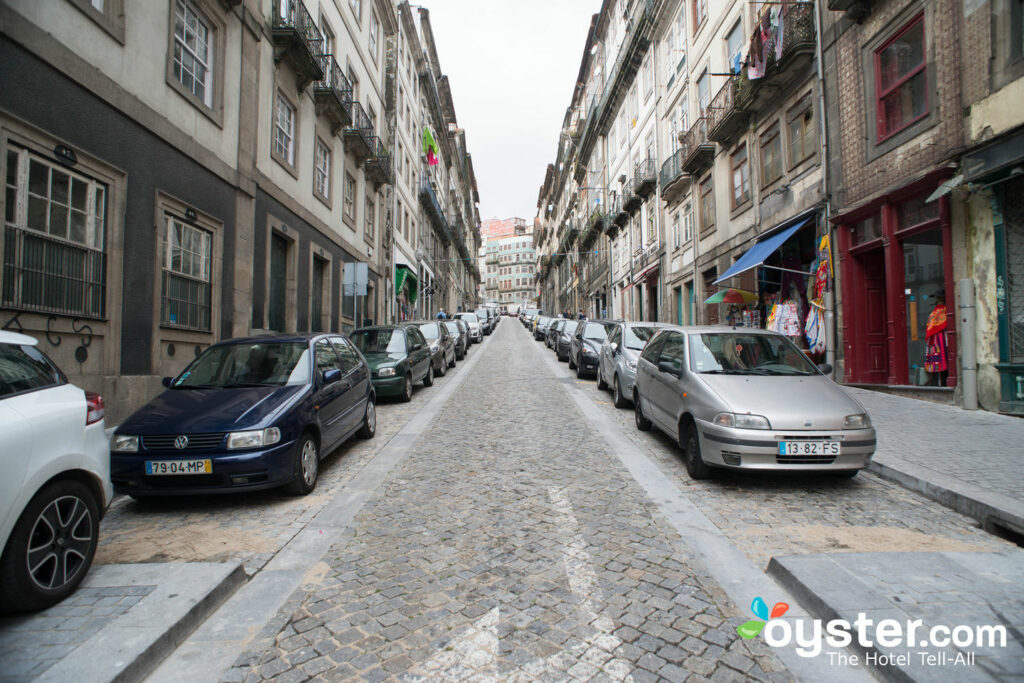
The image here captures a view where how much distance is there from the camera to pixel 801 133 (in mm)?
13656

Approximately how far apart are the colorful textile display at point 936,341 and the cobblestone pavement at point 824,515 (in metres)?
3.94

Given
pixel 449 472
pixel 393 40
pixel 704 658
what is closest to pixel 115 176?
pixel 449 472

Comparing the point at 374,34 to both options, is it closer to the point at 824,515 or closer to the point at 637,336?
the point at 637,336

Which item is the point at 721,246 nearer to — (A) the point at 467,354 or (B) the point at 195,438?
(A) the point at 467,354

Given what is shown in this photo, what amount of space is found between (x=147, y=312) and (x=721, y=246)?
1617 cm

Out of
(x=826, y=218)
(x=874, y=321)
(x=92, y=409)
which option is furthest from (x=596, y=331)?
(x=92, y=409)

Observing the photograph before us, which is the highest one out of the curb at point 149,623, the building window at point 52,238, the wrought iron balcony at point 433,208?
the wrought iron balcony at point 433,208

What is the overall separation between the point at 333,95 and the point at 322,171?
241cm

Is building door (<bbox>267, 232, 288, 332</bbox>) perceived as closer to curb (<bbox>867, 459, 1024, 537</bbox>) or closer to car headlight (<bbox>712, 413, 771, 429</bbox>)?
car headlight (<bbox>712, 413, 771, 429</bbox>)

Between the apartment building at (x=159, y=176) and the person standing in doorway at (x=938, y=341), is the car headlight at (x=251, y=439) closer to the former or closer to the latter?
the apartment building at (x=159, y=176)

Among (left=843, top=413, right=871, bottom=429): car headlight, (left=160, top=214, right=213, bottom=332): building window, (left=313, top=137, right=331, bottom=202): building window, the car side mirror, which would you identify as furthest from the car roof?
(left=313, top=137, right=331, bottom=202): building window

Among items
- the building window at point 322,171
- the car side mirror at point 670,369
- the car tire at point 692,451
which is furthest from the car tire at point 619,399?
the building window at point 322,171

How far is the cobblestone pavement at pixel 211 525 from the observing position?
3.97m

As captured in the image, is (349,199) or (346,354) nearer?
(346,354)
